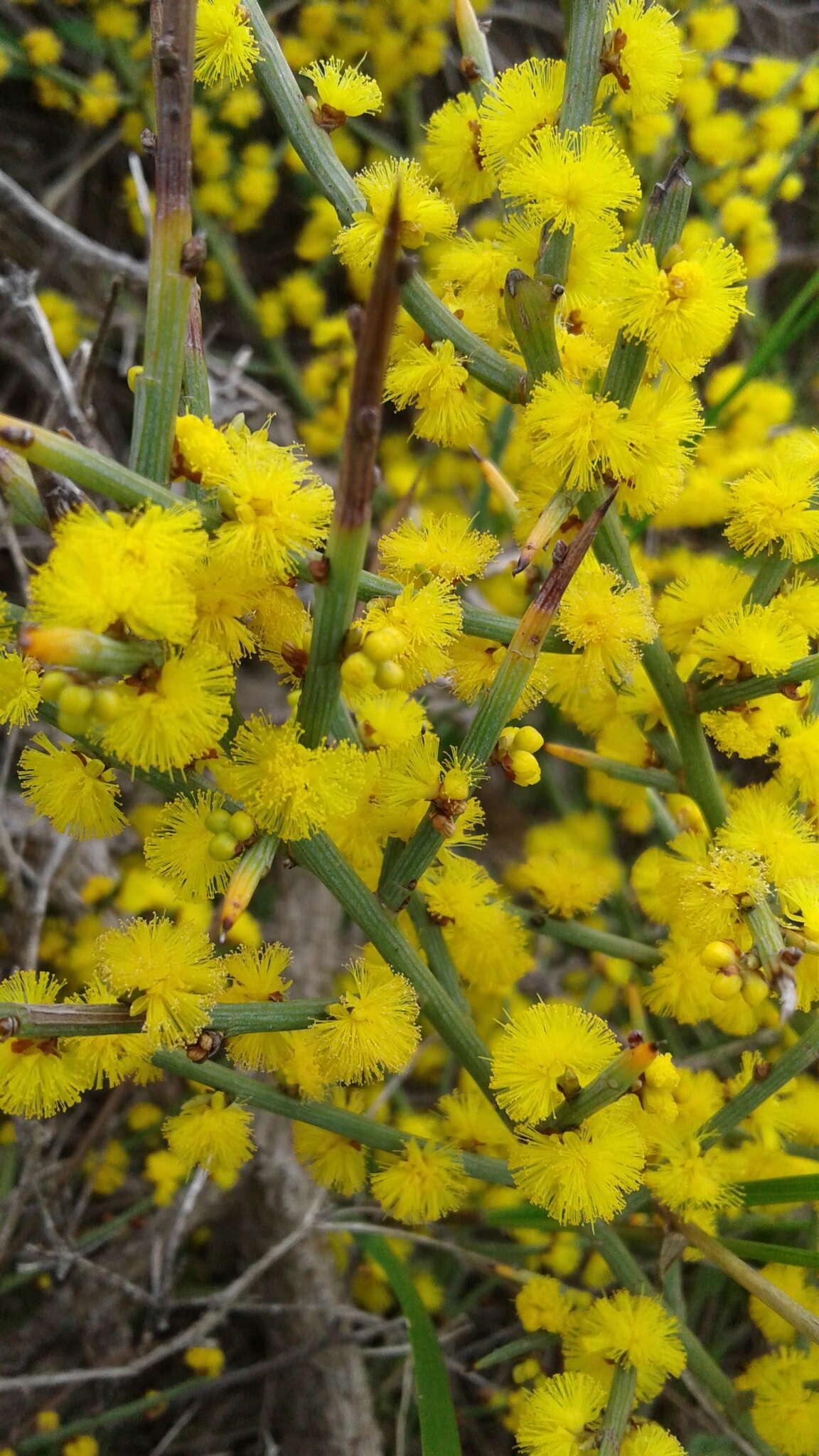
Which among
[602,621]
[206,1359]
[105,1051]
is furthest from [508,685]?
[206,1359]

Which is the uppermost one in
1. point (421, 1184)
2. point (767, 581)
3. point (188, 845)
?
point (767, 581)

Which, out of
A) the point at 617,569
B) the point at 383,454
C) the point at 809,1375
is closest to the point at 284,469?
the point at 617,569

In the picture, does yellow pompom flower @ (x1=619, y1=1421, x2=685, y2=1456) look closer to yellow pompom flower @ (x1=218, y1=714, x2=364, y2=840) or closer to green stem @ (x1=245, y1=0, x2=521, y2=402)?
yellow pompom flower @ (x1=218, y1=714, x2=364, y2=840)

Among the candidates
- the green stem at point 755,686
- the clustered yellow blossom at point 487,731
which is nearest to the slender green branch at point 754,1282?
the clustered yellow blossom at point 487,731

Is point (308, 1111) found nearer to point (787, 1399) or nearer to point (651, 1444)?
point (651, 1444)

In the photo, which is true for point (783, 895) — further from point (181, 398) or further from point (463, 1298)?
point (463, 1298)

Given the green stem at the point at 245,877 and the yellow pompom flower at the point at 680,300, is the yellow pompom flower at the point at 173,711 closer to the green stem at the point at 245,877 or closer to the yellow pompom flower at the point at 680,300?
the green stem at the point at 245,877
